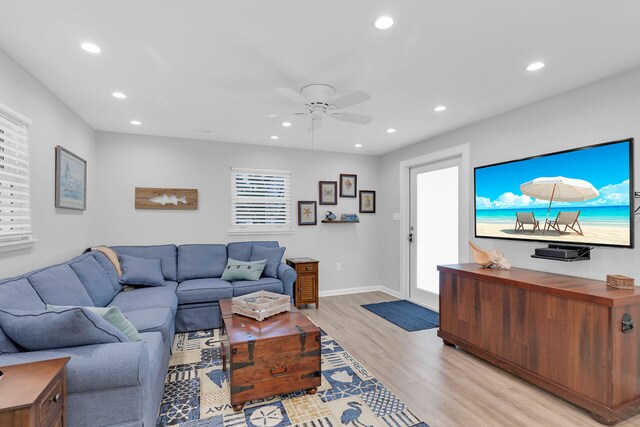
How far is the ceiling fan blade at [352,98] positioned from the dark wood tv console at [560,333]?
6.07ft

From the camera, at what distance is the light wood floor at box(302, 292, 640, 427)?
210cm

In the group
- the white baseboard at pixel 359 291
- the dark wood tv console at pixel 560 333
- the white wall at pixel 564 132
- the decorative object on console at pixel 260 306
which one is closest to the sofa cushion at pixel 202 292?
the decorative object on console at pixel 260 306

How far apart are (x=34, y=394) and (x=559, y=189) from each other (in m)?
3.63

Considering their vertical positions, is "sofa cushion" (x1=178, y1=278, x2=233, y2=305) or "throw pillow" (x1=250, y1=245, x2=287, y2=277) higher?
"throw pillow" (x1=250, y1=245, x2=287, y2=277)

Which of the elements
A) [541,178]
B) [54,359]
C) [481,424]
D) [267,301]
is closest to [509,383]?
[481,424]

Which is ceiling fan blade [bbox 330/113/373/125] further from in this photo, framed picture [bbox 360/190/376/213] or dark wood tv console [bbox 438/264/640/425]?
framed picture [bbox 360/190/376/213]

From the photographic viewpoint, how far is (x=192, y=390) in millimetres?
2406

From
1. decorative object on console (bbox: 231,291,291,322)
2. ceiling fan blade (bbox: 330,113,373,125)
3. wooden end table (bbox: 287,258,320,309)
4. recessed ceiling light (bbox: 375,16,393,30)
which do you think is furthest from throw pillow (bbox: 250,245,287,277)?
recessed ceiling light (bbox: 375,16,393,30)

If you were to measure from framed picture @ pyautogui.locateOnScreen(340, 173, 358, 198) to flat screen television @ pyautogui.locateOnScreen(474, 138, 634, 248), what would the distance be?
2.29 m

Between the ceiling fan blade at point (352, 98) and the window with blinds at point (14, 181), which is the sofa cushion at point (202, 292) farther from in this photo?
the ceiling fan blade at point (352, 98)

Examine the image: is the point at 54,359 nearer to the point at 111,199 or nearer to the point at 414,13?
the point at 414,13

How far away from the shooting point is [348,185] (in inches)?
217

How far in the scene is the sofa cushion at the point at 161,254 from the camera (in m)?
4.00

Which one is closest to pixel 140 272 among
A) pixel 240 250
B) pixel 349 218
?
pixel 240 250
